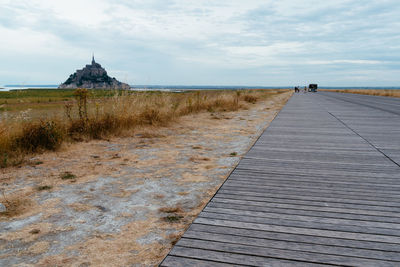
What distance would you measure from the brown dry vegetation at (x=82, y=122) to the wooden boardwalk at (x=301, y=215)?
4.03 metres

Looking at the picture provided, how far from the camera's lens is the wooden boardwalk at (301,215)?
73.0 inches

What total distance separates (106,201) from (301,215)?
213cm

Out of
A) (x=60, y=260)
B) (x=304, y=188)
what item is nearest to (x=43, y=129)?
(x=60, y=260)

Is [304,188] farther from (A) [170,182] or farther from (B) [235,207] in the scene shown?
(A) [170,182]

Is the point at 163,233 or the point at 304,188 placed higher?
the point at 304,188

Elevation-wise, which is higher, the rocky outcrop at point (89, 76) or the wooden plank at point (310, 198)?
the rocky outcrop at point (89, 76)

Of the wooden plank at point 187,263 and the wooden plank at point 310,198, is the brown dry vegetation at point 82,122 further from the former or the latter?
the wooden plank at point 187,263

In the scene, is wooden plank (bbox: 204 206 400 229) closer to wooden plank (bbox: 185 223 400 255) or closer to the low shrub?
wooden plank (bbox: 185 223 400 255)

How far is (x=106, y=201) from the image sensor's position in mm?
3322

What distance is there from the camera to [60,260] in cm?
216

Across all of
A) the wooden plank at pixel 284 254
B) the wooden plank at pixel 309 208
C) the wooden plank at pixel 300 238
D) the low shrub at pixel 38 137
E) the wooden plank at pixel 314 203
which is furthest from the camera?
the low shrub at pixel 38 137

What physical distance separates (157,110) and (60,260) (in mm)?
7248

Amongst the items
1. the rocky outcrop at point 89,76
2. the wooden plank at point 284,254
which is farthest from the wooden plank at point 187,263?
the rocky outcrop at point 89,76

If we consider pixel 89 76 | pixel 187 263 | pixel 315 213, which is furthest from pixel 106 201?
pixel 89 76
